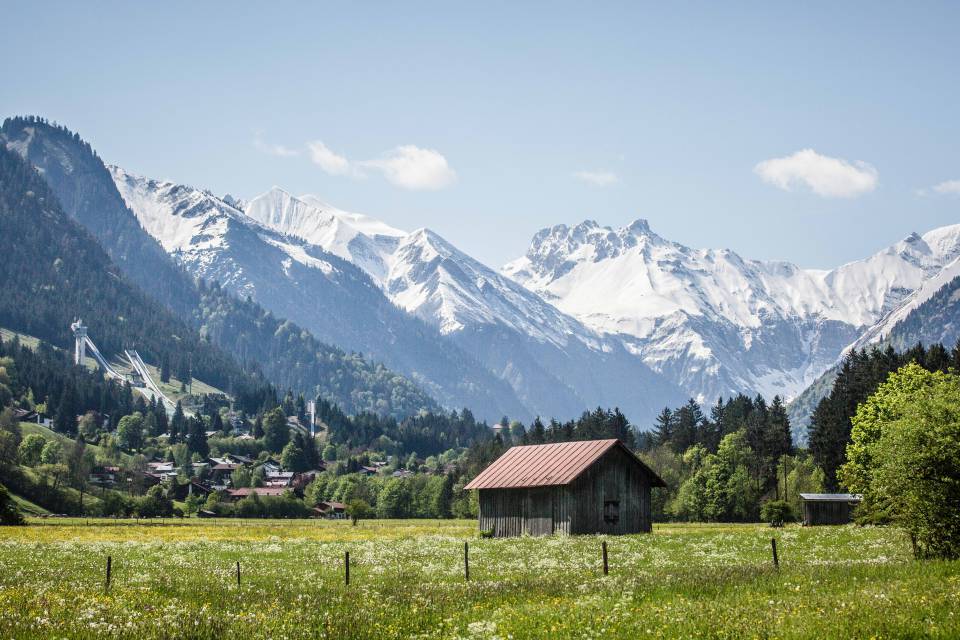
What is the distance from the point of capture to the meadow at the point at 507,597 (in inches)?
943

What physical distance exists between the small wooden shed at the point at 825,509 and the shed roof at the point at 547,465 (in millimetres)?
17933

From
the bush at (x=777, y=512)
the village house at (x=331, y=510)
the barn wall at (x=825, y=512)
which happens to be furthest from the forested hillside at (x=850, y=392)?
the village house at (x=331, y=510)

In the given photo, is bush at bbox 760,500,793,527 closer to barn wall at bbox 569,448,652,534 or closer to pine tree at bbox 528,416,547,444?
barn wall at bbox 569,448,652,534

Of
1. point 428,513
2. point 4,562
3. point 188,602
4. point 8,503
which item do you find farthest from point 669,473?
point 188,602

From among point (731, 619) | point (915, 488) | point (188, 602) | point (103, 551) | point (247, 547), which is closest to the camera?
point (731, 619)

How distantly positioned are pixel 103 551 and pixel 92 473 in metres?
149

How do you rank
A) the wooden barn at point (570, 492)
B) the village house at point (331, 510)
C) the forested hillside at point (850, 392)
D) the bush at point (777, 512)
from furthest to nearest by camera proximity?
the village house at point (331, 510)
the forested hillside at point (850, 392)
the bush at point (777, 512)
the wooden barn at point (570, 492)

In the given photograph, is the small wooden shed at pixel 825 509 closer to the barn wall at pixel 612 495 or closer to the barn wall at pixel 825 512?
the barn wall at pixel 825 512

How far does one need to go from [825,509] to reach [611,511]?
82.1ft

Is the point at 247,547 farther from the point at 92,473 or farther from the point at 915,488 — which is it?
the point at 92,473

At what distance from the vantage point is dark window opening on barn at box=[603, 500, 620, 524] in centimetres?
7238

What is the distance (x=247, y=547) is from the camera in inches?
2375

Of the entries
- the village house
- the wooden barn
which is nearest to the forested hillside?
the wooden barn

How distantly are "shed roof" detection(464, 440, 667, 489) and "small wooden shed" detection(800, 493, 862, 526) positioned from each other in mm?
17933
